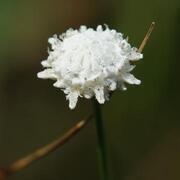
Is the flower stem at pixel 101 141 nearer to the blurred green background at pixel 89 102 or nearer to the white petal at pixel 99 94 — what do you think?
the white petal at pixel 99 94

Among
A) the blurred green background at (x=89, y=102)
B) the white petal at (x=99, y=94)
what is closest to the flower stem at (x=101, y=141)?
the white petal at (x=99, y=94)

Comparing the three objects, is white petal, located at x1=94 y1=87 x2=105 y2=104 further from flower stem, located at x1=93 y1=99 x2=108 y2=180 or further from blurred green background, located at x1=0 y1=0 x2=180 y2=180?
blurred green background, located at x1=0 y1=0 x2=180 y2=180

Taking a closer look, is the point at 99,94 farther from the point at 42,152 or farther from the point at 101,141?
the point at 42,152

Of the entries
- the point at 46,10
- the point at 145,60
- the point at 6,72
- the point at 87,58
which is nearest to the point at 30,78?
the point at 6,72

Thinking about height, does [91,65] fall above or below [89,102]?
below

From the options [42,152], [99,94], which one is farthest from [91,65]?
[42,152]

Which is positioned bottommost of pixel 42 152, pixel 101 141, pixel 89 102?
pixel 101 141
